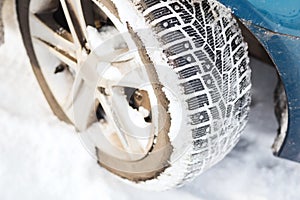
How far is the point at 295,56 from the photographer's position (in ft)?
5.30

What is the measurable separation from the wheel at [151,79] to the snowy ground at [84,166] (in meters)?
0.09

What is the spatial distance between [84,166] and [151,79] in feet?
2.29

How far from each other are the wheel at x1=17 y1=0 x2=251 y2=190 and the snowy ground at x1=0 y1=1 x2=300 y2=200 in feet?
0.31

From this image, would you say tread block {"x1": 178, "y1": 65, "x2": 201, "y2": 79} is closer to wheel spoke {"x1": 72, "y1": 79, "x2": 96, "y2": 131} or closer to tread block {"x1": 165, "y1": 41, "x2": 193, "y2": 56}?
tread block {"x1": 165, "y1": 41, "x2": 193, "y2": 56}

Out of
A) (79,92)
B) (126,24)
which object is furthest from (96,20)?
(126,24)

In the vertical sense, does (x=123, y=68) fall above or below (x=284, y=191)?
above

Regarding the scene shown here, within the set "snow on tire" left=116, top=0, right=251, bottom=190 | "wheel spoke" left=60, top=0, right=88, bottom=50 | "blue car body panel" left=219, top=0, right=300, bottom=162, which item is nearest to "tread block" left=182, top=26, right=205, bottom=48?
"snow on tire" left=116, top=0, right=251, bottom=190

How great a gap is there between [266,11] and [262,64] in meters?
1.04

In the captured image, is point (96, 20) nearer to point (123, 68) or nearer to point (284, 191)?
point (123, 68)

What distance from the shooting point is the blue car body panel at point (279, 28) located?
1.54 m

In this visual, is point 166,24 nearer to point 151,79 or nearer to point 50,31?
point 151,79

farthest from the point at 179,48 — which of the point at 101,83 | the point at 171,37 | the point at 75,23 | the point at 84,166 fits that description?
the point at 84,166

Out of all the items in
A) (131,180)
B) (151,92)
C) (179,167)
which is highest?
(151,92)

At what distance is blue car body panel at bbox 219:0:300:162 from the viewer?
154 centimetres
